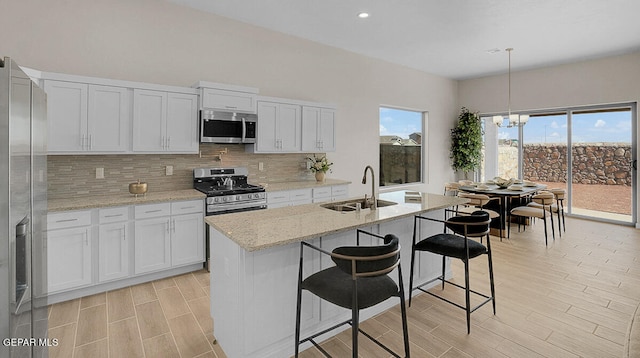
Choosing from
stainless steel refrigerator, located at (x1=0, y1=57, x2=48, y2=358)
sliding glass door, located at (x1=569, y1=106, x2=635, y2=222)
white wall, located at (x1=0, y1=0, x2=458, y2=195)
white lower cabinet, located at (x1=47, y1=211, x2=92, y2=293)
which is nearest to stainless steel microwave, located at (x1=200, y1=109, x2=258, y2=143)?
white wall, located at (x1=0, y1=0, x2=458, y2=195)

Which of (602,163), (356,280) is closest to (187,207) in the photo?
(356,280)

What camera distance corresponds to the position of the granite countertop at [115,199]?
3.00 metres

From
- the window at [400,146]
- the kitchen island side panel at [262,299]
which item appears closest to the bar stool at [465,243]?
the kitchen island side panel at [262,299]

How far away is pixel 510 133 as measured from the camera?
7.59 m

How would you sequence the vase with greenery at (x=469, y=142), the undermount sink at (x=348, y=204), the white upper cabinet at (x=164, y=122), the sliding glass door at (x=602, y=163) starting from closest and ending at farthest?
the undermount sink at (x=348, y=204), the white upper cabinet at (x=164, y=122), the sliding glass door at (x=602, y=163), the vase with greenery at (x=469, y=142)

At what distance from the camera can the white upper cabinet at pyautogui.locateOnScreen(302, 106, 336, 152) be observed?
4926 millimetres

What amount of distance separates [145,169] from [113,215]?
2.70 ft

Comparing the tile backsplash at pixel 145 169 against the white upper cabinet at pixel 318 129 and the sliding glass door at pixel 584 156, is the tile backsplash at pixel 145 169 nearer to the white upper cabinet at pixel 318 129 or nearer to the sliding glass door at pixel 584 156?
the white upper cabinet at pixel 318 129

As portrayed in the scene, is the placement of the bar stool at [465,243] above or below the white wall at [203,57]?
below

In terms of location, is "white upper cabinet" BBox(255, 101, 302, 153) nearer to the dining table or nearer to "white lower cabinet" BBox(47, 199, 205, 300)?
"white lower cabinet" BBox(47, 199, 205, 300)

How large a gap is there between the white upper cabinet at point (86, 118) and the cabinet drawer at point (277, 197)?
1.75m

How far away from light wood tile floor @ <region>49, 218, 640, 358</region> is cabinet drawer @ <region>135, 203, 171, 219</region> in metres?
0.75

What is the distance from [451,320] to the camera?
8.93 feet

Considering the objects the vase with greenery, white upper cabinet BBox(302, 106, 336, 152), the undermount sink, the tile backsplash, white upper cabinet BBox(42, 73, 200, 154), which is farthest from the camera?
the vase with greenery
